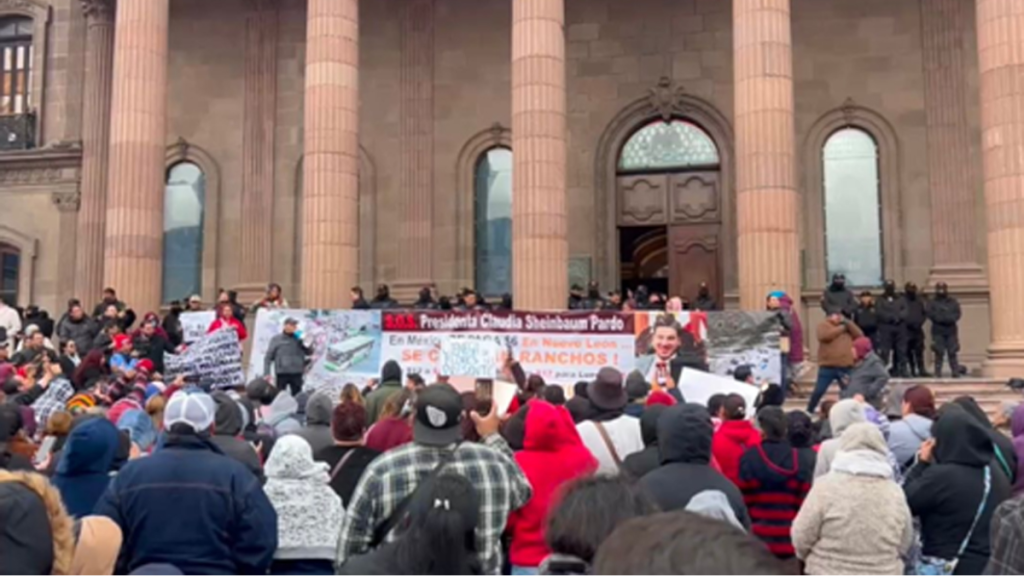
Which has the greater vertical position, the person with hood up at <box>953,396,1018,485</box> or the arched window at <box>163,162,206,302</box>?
the arched window at <box>163,162,206,302</box>

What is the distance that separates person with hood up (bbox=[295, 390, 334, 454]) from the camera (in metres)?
7.57

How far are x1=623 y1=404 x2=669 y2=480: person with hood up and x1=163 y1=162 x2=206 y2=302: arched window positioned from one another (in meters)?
22.4

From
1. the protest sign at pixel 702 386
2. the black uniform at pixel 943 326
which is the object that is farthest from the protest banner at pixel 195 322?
the black uniform at pixel 943 326

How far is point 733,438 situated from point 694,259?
1834cm

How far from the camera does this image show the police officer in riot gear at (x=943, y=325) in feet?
65.7

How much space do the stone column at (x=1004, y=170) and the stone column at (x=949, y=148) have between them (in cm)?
450

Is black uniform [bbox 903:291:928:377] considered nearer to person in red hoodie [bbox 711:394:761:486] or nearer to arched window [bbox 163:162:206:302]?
person in red hoodie [bbox 711:394:761:486]

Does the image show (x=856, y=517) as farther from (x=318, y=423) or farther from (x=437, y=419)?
(x=318, y=423)

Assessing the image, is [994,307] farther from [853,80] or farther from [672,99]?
[672,99]

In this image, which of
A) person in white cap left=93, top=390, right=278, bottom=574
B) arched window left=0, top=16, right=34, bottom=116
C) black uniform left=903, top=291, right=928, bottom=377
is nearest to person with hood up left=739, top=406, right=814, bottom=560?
person in white cap left=93, top=390, right=278, bottom=574

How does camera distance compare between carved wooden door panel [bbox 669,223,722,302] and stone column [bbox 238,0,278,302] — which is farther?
stone column [bbox 238,0,278,302]

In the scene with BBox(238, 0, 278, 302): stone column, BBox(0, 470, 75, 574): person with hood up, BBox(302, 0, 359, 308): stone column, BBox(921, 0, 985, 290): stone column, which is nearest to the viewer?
BBox(0, 470, 75, 574): person with hood up

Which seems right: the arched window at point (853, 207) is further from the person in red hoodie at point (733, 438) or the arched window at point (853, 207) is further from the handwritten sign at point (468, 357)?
the person in red hoodie at point (733, 438)

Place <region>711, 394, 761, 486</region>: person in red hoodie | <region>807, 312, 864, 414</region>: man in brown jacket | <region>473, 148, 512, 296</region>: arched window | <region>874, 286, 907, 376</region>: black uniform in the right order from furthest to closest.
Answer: <region>473, 148, 512, 296</region>: arched window, <region>874, 286, 907, 376</region>: black uniform, <region>807, 312, 864, 414</region>: man in brown jacket, <region>711, 394, 761, 486</region>: person in red hoodie
